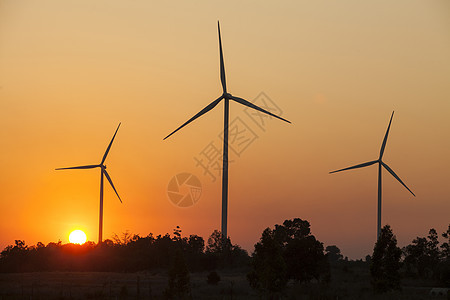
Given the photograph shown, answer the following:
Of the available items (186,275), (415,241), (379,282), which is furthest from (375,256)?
(415,241)

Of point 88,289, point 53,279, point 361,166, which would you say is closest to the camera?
point 88,289

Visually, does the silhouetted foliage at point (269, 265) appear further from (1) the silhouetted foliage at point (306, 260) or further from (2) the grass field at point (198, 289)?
(1) the silhouetted foliage at point (306, 260)

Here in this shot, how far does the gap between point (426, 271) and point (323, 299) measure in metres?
65.6

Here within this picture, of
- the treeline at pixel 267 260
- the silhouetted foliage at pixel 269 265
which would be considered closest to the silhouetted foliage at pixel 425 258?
the treeline at pixel 267 260

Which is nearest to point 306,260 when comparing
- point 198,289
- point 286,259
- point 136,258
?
point 286,259

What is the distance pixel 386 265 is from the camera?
336 ft

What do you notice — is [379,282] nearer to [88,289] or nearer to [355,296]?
[355,296]

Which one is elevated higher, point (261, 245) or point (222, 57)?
point (222, 57)

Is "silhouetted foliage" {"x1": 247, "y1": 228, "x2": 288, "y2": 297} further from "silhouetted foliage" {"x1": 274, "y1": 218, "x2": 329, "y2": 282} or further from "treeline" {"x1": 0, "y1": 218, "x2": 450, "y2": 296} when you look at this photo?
"silhouetted foliage" {"x1": 274, "y1": 218, "x2": 329, "y2": 282}

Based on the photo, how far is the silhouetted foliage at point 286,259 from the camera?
91562 millimetres

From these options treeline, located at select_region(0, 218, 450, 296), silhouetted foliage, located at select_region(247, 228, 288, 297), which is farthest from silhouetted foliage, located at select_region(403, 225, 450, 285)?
silhouetted foliage, located at select_region(247, 228, 288, 297)

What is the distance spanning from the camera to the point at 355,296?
3969 inches

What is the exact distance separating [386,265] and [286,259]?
2171 centimetres

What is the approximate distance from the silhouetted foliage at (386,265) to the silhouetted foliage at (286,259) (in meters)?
11.9
